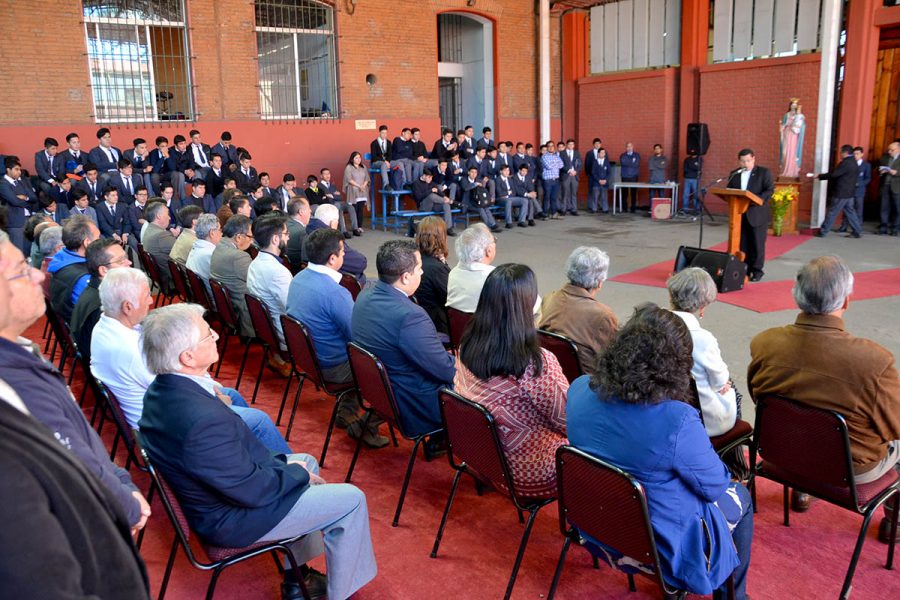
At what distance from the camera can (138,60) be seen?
11.2 metres

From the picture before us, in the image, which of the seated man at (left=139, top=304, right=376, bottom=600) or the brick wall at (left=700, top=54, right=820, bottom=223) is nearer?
the seated man at (left=139, top=304, right=376, bottom=600)

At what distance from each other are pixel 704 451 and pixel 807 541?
1193 millimetres

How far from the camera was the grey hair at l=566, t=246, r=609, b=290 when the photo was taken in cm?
324

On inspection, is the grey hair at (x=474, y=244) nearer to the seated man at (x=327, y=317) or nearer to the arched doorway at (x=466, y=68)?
the seated man at (x=327, y=317)

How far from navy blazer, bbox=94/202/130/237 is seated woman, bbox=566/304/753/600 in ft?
27.9

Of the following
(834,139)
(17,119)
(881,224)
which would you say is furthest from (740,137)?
(17,119)

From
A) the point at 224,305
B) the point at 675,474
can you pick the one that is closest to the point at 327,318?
the point at 224,305

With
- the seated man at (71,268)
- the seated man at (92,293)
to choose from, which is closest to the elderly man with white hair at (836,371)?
the seated man at (92,293)

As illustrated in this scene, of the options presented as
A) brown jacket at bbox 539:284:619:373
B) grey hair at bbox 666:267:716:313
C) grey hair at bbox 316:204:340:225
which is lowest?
brown jacket at bbox 539:284:619:373

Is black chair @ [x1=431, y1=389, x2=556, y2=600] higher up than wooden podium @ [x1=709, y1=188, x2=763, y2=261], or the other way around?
wooden podium @ [x1=709, y1=188, x2=763, y2=261]

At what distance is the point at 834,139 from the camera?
37.5 feet

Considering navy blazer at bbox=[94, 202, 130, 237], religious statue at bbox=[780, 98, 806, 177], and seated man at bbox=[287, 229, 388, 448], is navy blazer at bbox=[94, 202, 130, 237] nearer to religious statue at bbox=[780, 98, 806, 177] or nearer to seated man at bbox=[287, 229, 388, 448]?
seated man at bbox=[287, 229, 388, 448]

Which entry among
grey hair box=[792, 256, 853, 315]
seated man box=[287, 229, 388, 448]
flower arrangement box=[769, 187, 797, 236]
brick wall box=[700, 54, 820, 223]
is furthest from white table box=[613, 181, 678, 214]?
grey hair box=[792, 256, 853, 315]

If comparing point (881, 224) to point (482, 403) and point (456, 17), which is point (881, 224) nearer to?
point (456, 17)
